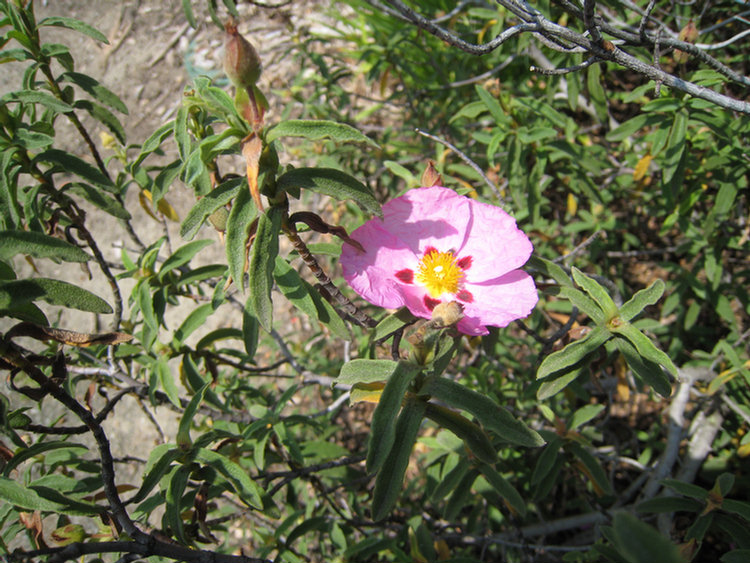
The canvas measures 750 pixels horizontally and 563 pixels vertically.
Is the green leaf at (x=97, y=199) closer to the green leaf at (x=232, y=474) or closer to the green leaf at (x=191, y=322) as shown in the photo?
the green leaf at (x=191, y=322)

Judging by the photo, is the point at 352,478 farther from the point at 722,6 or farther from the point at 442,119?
the point at 722,6

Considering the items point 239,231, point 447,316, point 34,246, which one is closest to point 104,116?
point 34,246

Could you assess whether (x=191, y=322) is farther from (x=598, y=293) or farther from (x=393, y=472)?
(x=598, y=293)

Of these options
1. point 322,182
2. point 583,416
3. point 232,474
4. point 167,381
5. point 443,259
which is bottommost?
point 583,416

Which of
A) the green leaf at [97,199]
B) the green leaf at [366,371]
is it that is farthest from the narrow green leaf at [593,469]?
the green leaf at [97,199]

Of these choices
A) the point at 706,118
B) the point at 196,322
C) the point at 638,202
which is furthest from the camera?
the point at 638,202

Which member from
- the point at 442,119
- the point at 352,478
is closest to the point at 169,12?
the point at 442,119

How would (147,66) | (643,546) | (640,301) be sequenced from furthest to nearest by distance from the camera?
(147,66) < (640,301) < (643,546)

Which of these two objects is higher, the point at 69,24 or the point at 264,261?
the point at 69,24
